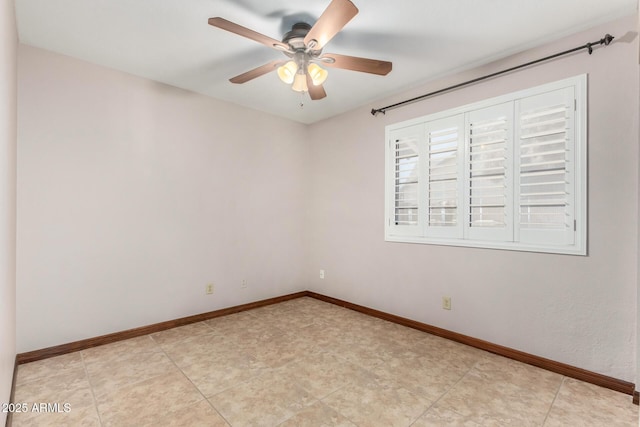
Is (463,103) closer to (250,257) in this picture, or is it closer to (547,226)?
(547,226)

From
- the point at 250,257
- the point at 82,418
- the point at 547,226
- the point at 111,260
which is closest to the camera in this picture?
the point at 82,418

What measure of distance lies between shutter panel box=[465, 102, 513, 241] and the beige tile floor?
1092mm

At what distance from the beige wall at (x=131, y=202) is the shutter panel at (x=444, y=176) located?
6.60 ft


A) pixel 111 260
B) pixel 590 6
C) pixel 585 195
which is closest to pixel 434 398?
pixel 585 195

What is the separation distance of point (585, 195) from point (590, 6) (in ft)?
4.06

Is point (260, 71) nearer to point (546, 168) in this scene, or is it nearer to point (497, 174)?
point (497, 174)

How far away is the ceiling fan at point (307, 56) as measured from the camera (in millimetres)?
1707

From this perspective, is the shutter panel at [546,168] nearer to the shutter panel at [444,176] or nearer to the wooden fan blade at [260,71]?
the shutter panel at [444,176]

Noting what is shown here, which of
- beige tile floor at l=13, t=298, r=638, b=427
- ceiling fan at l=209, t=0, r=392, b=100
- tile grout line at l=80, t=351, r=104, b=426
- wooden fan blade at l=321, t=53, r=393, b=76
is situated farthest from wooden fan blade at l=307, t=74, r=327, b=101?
tile grout line at l=80, t=351, r=104, b=426

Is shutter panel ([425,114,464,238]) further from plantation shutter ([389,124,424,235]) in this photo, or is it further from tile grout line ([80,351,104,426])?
tile grout line ([80,351,104,426])

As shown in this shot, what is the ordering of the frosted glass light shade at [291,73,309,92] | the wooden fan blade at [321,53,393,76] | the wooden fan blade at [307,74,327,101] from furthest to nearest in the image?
the wooden fan blade at [307,74,327,101], the frosted glass light shade at [291,73,309,92], the wooden fan blade at [321,53,393,76]

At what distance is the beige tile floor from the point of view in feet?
5.66

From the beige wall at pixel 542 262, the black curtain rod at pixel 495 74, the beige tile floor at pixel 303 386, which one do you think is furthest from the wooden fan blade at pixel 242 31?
the beige tile floor at pixel 303 386

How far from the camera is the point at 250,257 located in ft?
12.3
